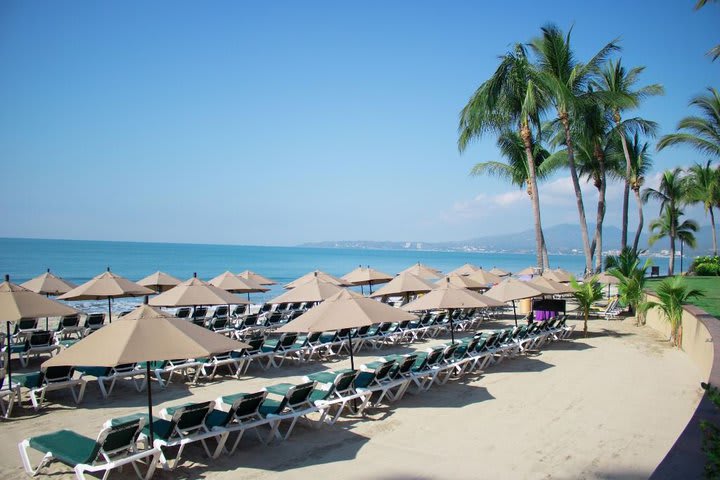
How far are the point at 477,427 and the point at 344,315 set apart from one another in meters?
2.43

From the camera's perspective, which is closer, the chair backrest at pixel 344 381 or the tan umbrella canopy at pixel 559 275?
the chair backrest at pixel 344 381

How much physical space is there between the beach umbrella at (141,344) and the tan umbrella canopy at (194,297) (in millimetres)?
5949

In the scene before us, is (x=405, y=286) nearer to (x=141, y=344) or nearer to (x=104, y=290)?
(x=104, y=290)

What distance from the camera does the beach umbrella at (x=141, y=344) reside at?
17.5 feet

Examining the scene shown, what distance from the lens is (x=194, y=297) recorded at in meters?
12.1

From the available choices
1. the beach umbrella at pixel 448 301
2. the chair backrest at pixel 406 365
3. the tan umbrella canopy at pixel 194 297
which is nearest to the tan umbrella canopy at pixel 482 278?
the beach umbrella at pixel 448 301

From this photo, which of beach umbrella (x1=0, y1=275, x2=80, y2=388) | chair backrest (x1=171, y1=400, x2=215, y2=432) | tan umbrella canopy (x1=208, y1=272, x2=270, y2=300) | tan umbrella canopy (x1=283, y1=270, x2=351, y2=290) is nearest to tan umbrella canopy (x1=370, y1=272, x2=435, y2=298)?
tan umbrella canopy (x1=283, y1=270, x2=351, y2=290)

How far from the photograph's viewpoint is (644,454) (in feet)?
19.3

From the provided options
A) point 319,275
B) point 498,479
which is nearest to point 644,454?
point 498,479

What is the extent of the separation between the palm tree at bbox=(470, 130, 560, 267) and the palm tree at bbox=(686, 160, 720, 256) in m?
8.86

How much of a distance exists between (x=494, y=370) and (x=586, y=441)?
412cm

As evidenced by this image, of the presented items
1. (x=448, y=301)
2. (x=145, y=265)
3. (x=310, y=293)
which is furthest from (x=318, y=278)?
(x=145, y=265)

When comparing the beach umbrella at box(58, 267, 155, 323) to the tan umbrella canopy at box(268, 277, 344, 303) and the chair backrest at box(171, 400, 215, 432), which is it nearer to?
the tan umbrella canopy at box(268, 277, 344, 303)

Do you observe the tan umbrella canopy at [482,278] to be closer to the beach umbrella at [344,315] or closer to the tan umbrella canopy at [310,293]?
the tan umbrella canopy at [310,293]
